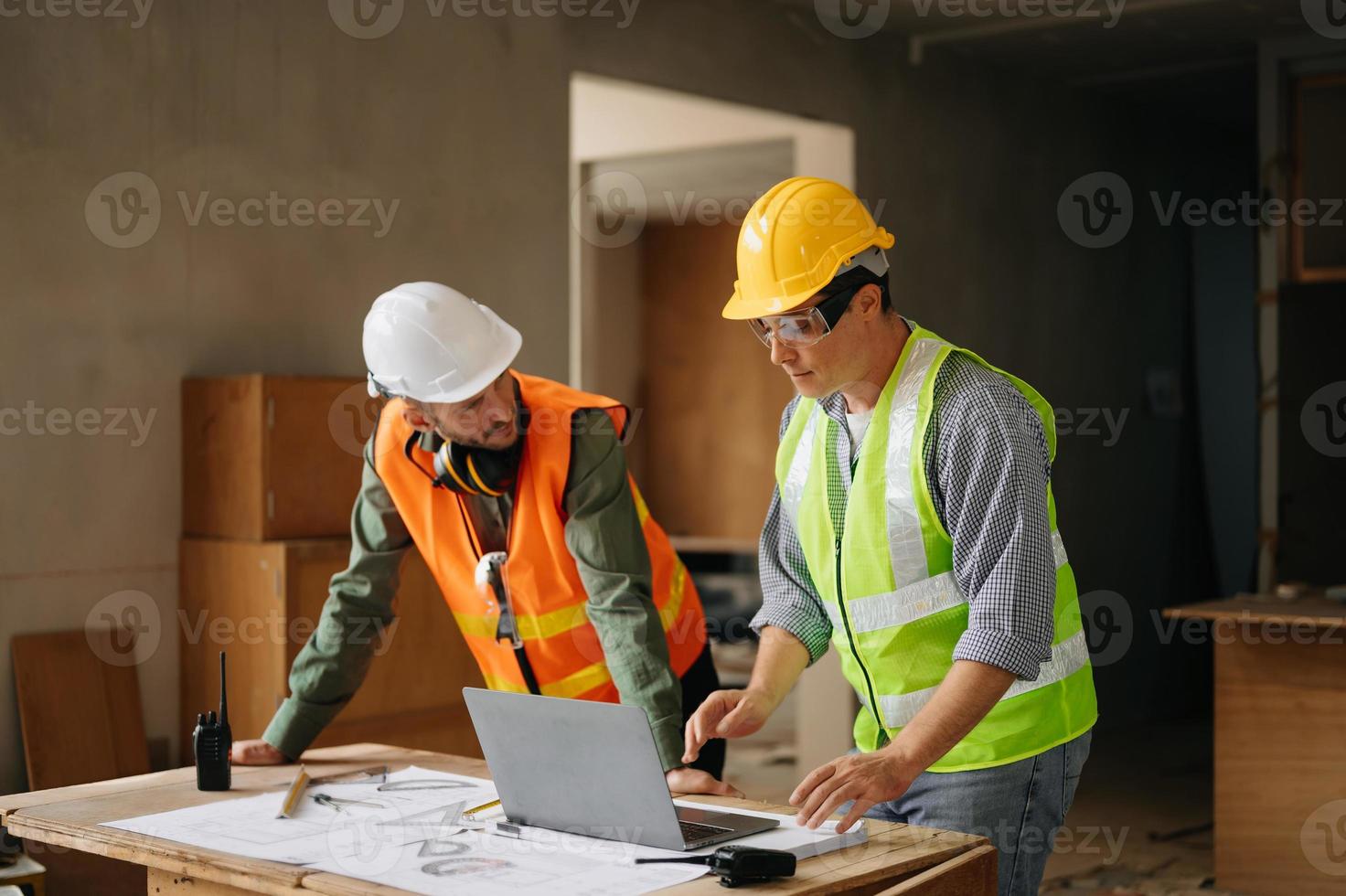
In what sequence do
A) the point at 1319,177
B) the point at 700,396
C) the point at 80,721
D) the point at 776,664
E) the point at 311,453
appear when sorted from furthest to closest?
the point at 700,396 < the point at 1319,177 < the point at 311,453 < the point at 80,721 < the point at 776,664

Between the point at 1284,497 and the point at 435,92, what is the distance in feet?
14.1

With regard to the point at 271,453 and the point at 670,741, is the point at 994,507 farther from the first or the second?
the point at 271,453

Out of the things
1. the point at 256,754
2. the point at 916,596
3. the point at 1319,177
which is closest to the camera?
the point at 916,596

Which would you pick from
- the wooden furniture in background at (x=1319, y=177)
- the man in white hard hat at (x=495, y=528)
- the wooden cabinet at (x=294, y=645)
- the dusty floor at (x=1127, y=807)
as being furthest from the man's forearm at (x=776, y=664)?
the wooden furniture in background at (x=1319, y=177)

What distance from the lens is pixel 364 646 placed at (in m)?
3.25

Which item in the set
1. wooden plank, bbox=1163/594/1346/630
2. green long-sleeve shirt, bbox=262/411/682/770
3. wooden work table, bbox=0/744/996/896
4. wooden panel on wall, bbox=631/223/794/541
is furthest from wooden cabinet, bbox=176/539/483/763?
wooden panel on wall, bbox=631/223/794/541

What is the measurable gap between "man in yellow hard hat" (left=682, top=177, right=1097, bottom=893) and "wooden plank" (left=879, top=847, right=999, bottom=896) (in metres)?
0.15

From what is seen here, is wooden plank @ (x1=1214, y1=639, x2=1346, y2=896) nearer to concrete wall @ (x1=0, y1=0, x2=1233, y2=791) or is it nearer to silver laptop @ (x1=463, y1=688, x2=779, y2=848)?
concrete wall @ (x1=0, y1=0, x2=1233, y2=791)

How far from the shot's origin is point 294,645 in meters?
4.22

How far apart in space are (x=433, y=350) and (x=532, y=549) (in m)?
0.45

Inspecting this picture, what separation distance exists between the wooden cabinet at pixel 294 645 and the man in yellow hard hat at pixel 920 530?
6.30ft

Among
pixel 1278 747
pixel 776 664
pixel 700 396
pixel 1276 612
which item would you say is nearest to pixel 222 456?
pixel 776 664

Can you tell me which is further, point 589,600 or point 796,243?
point 589,600

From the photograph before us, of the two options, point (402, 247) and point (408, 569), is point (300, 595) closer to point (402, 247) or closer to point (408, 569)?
point (408, 569)
